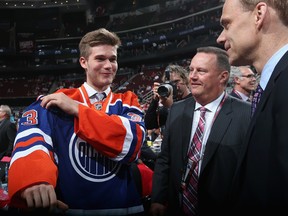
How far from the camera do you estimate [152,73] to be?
84.7ft

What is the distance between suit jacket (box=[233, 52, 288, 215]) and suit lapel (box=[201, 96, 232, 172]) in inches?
31.7

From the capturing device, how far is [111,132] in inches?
51.5

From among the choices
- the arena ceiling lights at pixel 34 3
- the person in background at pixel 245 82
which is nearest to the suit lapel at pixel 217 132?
the person in background at pixel 245 82

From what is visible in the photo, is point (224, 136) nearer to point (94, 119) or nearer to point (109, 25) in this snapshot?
point (94, 119)

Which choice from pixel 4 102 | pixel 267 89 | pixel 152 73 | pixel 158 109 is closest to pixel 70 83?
pixel 4 102

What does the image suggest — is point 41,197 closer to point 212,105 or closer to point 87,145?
point 87,145

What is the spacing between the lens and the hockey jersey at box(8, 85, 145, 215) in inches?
50.3

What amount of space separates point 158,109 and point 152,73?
76.7 feet

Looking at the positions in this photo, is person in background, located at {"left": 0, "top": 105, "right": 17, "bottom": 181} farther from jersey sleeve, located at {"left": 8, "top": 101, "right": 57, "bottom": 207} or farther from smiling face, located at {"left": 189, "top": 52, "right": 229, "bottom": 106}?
jersey sleeve, located at {"left": 8, "top": 101, "right": 57, "bottom": 207}

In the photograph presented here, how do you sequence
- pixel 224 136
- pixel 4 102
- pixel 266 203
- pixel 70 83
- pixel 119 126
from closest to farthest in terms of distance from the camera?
pixel 266 203
pixel 119 126
pixel 224 136
pixel 4 102
pixel 70 83

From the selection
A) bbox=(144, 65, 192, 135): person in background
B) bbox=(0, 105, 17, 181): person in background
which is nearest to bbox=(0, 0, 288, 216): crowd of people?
bbox=(144, 65, 192, 135): person in background

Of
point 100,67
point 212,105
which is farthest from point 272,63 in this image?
point 212,105

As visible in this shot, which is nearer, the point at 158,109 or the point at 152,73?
the point at 158,109

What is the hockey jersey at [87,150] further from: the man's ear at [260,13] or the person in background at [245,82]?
the person in background at [245,82]
